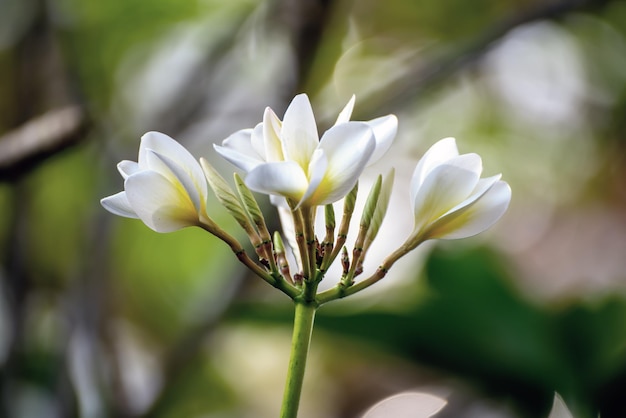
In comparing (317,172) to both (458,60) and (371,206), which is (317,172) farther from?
(458,60)

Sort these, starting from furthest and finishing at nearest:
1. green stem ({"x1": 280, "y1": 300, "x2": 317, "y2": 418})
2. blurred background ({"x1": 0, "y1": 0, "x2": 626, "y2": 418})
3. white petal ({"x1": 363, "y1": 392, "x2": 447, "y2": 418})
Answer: white petal ({"x1": 363, "y1": 392, "x2": 447, "y2": 418}) < blurred background ({"x1": 0, "y1": 0, "x2": 626, "y2": 418}) < green stem ({"x1": 280, "y1": 300, "x2": 317, "y2": 418})

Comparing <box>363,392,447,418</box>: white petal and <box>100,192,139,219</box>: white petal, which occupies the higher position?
<box>100,192,139,219</box>: white petal

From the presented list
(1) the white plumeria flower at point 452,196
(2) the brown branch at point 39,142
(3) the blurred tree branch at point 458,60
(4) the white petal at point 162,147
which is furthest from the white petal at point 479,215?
(3) the blurred tree branch at point 458,60

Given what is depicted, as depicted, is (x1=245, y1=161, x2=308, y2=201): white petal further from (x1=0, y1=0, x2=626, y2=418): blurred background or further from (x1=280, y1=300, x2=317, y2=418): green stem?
(x1=0, y1=0, x2=626, y2=418): blurred background

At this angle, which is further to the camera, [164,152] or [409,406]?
[409,406]

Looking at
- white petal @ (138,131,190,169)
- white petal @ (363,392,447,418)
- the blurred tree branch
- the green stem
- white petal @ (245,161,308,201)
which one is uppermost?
the blurred tree branch

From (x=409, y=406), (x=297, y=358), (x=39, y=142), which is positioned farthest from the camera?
(x=409, y=406)

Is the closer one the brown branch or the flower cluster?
the flower cluster

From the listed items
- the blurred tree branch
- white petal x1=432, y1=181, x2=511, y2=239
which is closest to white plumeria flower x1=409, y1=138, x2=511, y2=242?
white petal x1=432, y1=181, x2=511, y2=239

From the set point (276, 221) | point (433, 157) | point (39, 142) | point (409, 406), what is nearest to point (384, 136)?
point (433, 157)
